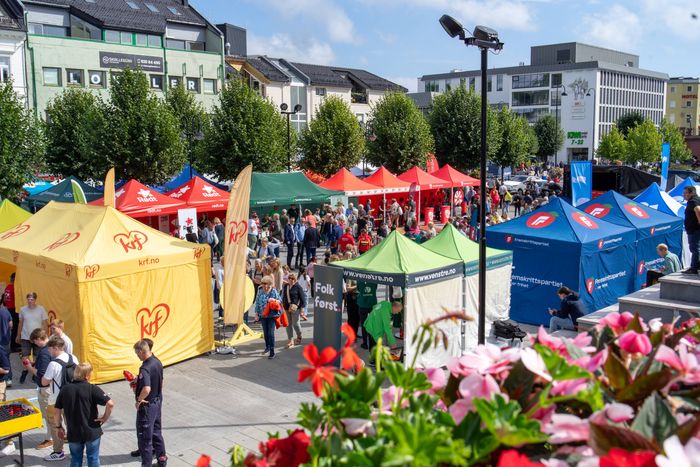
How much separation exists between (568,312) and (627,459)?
11.1m

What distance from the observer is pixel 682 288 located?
945 centimetres

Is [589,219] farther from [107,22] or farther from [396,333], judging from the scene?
[107,22]

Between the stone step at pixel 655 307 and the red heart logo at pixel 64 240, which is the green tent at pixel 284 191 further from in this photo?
the stone step at pixel 655 307

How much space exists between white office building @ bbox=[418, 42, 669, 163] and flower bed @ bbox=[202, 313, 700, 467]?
92.8 metres

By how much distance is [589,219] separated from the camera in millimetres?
15492

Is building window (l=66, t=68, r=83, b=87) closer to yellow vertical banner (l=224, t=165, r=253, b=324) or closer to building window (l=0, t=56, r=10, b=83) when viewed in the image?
building window (l=0, t=56, r=10, b=83)

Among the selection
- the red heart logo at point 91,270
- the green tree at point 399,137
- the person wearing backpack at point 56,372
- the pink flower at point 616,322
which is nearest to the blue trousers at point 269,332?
the red heart logo at point 91,270

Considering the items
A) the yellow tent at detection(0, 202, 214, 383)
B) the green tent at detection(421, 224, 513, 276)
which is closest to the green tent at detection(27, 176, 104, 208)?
the yellow tent at detection(0, 202, 214, 383)

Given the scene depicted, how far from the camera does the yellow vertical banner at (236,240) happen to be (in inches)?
500

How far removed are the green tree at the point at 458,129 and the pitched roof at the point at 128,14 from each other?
20450 mm

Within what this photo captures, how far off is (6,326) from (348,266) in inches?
227

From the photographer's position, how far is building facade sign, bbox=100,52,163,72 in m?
43.2

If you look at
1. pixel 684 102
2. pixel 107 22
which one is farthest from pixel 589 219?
pixel 684 102

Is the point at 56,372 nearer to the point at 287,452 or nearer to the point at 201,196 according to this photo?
the point at 287,452
